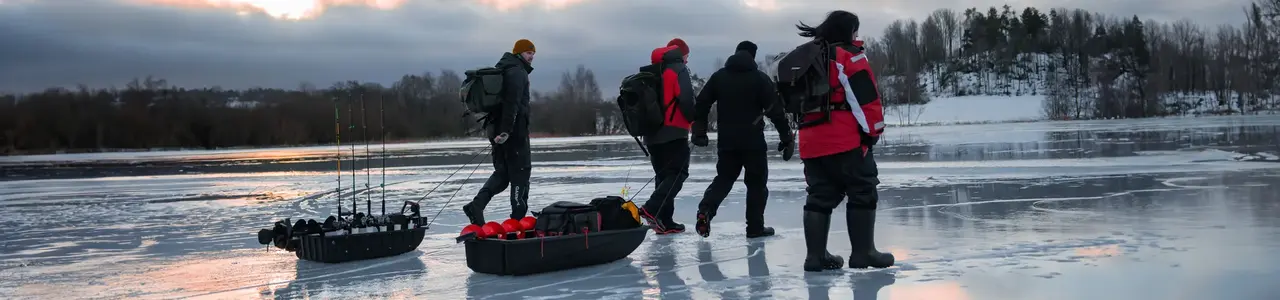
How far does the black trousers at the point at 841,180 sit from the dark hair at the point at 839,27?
0.61 meters

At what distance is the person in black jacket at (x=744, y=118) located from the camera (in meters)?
6.52

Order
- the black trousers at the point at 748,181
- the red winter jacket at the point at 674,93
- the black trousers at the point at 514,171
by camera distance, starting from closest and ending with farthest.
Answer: the black trousers at the point at 748,181 < the red winter jacket at the point at 674,93 < the black trousers at the point at 514,171

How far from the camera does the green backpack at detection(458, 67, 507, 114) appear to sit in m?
7.03

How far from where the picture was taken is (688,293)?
4648 mm

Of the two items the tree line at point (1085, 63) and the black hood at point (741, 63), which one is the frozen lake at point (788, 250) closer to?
the black hood at point (741, 63)

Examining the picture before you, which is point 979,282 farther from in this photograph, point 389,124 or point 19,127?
point 389,124

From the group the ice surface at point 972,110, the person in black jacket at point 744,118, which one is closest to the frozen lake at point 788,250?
the person in black jacket at point 744,118

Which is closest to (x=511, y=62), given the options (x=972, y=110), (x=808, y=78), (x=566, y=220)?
(x=566, y=220)

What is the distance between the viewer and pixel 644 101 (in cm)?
681

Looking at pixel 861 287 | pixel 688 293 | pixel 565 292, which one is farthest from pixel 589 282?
pixel 861 287

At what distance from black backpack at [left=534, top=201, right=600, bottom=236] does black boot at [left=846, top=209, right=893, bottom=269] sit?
1475 millimetres

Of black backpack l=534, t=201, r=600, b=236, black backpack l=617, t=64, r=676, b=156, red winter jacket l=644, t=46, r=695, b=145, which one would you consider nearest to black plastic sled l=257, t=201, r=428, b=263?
black backpack l=534, t=201, r=600, b=236

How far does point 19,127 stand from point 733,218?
56.3m

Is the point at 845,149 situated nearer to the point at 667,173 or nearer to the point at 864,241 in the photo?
the point at 864,241
